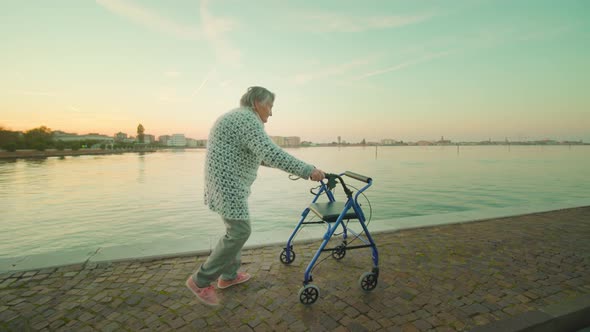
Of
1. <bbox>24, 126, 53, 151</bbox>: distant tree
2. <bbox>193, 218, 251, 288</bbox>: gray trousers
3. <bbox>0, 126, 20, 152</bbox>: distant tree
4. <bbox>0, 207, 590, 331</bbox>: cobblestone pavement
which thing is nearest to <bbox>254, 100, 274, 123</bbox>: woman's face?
<bbox>193, 218, 251, 288</bbox>: gray trousers

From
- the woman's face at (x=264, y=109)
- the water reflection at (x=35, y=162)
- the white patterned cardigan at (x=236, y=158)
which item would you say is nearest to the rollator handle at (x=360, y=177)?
the white patterned cardigan at (x=236, y=158)

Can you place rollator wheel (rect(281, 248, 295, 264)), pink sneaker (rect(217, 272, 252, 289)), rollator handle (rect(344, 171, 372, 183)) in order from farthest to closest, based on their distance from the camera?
rollator wheel (rect(281, 248, 295, 264))
pink sneaker (rect(217, 272, 252, 289))
rollator handle (rect(344, 171, 372, 183))

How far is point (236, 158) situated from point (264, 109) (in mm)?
593

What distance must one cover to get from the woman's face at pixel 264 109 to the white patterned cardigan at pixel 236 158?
3.5 inches

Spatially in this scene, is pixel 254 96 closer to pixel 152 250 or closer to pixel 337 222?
pixel 337 222

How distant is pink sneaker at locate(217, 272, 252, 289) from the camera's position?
346 cm

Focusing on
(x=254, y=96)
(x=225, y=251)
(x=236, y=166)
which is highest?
(x=254, y=96)

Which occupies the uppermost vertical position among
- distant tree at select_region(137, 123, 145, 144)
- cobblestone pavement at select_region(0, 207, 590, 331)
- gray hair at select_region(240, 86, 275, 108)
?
distant tree at select_region(137, 123, 145, 144)

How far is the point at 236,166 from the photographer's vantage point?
302 cm

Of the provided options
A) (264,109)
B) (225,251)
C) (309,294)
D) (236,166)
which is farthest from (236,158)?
(309,294)

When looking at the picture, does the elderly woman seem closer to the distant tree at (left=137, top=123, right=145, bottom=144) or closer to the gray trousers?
the gray trousers

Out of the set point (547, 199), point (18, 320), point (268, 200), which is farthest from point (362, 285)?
point (547, 199)

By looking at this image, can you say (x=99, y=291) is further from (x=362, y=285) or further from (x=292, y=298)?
(x=362, y=285)

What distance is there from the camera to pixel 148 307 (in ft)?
9.96
